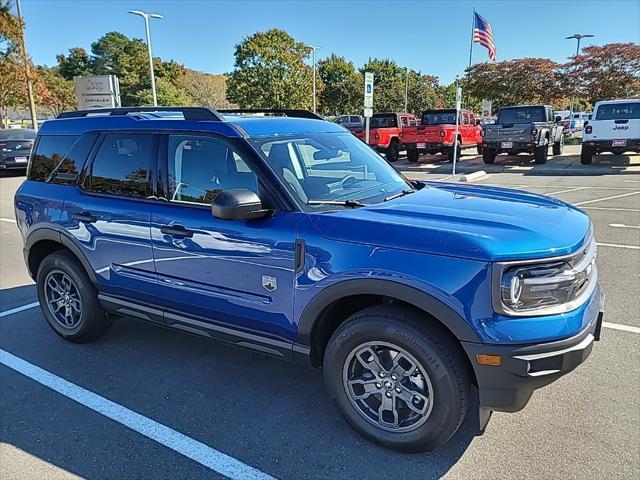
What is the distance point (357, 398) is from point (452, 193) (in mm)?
1551

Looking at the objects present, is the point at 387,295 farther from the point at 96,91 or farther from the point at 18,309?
the point at 96,91

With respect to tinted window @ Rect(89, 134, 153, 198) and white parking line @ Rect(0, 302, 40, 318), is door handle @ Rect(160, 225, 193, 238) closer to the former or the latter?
tinted window @ Rect(89, 134, 153, 198)

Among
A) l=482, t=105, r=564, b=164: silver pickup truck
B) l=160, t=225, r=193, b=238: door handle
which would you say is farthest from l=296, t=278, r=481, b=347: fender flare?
l=482, t=105, r=564, b=164: silver pickup truck

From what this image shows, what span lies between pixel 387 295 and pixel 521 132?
17.1 metres

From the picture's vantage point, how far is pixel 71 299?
4.14 meters

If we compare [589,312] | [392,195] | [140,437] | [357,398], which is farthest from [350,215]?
[140,437]

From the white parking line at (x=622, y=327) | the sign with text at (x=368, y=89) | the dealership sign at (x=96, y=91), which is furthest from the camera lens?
the dealership sign at (x=96, y=91)

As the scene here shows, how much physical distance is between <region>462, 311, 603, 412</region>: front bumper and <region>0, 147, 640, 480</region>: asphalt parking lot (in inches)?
17.3

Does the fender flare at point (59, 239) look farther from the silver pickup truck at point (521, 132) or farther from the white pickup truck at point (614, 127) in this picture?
the white pickup truck at point (614, 127)

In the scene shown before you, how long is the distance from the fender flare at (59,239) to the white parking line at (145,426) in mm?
780

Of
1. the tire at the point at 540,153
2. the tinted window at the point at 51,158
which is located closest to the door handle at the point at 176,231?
the tinted window at the point at 51,158

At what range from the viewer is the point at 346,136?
3.88m

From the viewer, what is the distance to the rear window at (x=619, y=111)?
16188 millimetres

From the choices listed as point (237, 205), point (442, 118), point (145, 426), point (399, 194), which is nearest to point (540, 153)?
point (442, 118)
